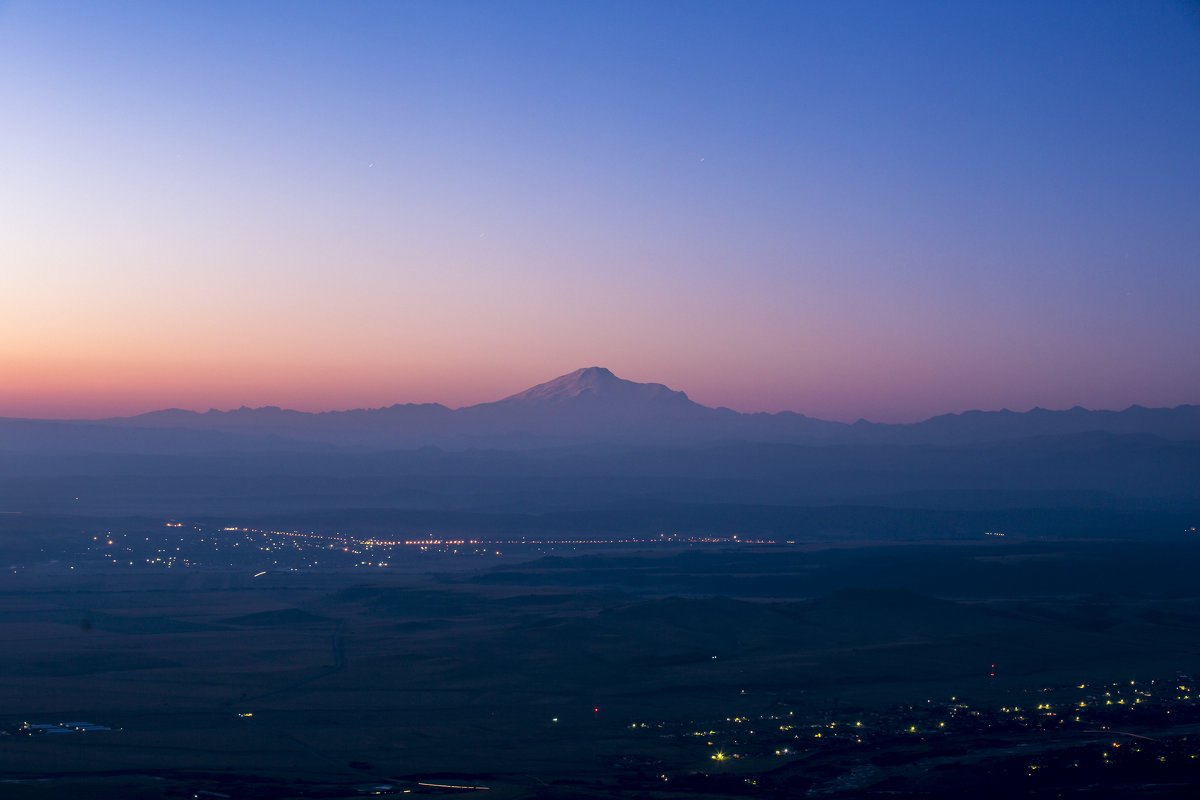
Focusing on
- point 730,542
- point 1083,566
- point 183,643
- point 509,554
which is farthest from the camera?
point 730,542

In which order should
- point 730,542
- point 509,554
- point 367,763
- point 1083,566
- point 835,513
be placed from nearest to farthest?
point 367,763
point 1083,566
point 509,554
point 730,542
point 835,513

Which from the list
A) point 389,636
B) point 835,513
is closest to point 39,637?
point 389,636

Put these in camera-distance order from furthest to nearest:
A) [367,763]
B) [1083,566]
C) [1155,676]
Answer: [1083,566], [1155,676], [367,763]

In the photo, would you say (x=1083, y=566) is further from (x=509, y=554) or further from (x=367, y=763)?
(x=367, y=763)

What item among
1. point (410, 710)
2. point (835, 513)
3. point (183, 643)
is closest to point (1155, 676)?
point (410, 710)

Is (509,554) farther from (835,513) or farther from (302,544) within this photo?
(835,513)

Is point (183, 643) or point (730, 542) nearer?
point (183, 643)
